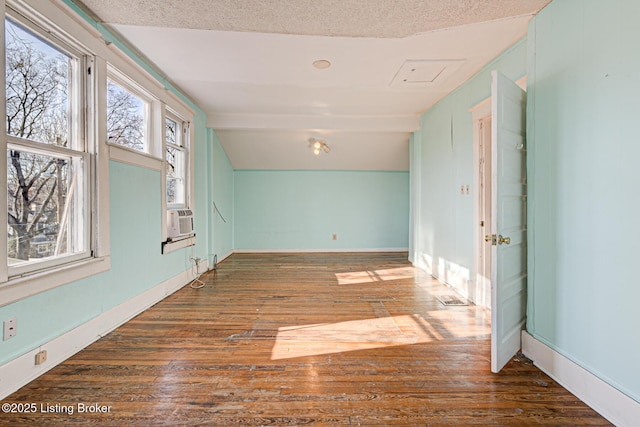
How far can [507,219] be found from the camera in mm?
1948

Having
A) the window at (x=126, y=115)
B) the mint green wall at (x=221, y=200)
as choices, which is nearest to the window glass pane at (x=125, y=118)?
the window at (x=126, y=115)

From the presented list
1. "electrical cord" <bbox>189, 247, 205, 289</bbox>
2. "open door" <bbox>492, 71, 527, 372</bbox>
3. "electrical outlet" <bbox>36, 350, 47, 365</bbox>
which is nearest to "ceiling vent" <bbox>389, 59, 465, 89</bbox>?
"open door" <bbox>492, 71, 527, 372</bbox>

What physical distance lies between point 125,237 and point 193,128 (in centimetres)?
208

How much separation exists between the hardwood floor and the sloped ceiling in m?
2.40

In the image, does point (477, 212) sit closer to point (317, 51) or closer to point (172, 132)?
point (317, 51)

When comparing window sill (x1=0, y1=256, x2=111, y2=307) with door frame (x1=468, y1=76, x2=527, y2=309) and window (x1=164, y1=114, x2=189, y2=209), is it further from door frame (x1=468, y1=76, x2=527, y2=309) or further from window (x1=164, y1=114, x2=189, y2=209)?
door frame (x1=468, y1=76, x2=527, y2=309)

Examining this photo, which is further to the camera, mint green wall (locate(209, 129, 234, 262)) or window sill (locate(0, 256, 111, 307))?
mint green wall (locate(209, 129, 234, 262))

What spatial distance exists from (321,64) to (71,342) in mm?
3046

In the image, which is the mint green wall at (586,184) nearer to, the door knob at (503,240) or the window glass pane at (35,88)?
the door knob at (503,240)

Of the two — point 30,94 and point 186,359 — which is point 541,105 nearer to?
point 186,359

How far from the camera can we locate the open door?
1.86 m

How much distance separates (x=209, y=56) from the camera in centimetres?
278

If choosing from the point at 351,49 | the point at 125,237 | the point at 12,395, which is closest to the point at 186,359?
the point at 12,395

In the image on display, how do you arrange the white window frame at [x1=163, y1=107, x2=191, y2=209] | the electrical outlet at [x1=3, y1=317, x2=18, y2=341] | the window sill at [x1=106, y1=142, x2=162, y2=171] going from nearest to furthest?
the electrical outlet at [x1=3, y1=317, x2=18, y2=341] → the window sill at [x1=106, y1=142, x2=162, y2=171] → the white window frame at [x1=163, y1=107, x2=191, y2=209]
